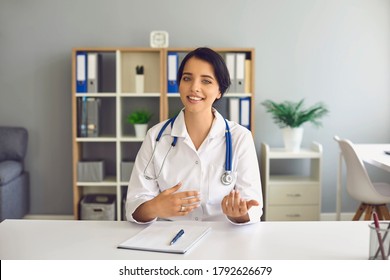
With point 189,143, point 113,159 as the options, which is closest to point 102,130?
point 113,159

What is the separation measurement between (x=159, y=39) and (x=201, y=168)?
226 cm

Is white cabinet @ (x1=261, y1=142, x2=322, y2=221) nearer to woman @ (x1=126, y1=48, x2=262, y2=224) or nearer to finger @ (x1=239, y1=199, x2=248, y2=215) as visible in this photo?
woman @ (x1=126, y1=48, x2=262, y2=224)

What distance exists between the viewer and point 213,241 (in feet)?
4.67

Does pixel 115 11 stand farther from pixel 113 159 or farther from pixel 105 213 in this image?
pixel 105 213

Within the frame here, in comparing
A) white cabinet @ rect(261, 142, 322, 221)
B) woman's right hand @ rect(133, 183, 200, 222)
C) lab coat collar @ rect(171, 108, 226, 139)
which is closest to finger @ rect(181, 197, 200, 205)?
woman's right hand @ rect(133, 183, 200, 222)

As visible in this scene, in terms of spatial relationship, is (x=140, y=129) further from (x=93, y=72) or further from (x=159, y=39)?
(x=159, y=39)

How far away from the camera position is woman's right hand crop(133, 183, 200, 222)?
153 cm

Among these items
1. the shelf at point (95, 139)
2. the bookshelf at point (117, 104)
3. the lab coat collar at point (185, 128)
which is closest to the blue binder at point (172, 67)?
the bookshelf at point (117, 104)

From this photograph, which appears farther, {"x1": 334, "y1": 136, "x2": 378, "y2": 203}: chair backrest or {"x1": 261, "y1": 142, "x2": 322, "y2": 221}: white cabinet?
{"x1": 261, "y1": 142, "x2": 322, "y2": 221}: white cabinet

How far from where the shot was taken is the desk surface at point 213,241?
131 cm

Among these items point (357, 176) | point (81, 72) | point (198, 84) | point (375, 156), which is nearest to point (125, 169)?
point (81, 72)

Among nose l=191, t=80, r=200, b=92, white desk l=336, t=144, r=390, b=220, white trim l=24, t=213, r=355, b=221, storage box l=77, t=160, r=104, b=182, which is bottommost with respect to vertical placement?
white trim l=24, t=213, r=355, b=221

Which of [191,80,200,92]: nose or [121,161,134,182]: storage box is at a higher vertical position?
[191,80,200,92]: nose

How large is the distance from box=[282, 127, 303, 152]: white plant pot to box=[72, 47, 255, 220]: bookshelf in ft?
0.92
